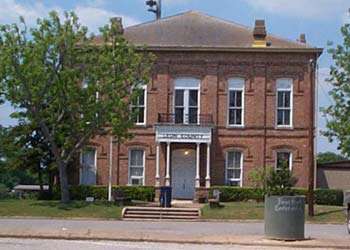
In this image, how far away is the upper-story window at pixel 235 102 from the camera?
161ft

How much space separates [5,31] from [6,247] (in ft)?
72.5

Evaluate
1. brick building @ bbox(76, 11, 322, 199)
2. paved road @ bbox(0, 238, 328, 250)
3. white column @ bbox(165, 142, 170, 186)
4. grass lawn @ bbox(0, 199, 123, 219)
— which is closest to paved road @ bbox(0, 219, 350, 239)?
grass lawn @ bbox(0, 199, 123, 219)

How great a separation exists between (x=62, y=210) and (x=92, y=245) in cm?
1812

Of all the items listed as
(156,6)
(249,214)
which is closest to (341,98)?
(249,214)

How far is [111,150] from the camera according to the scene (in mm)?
49312

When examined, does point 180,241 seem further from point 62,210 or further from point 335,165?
point 335,165

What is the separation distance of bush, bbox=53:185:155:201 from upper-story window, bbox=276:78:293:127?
8996 mm

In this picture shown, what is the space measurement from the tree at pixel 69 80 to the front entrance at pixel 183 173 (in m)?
8.75

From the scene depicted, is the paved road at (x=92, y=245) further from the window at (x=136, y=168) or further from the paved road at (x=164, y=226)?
the window at (x=136, y=168)

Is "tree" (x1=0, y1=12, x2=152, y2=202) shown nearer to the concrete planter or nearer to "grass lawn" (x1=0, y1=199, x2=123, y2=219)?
"grass lawn" (x1=0, y1=199, x2=123, y2=219)

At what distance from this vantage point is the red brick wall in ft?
160

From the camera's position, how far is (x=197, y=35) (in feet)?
167

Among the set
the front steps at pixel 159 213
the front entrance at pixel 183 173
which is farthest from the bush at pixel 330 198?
the front steps at pixel 159 213

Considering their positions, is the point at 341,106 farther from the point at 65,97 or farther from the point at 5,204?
the point at 5,204
